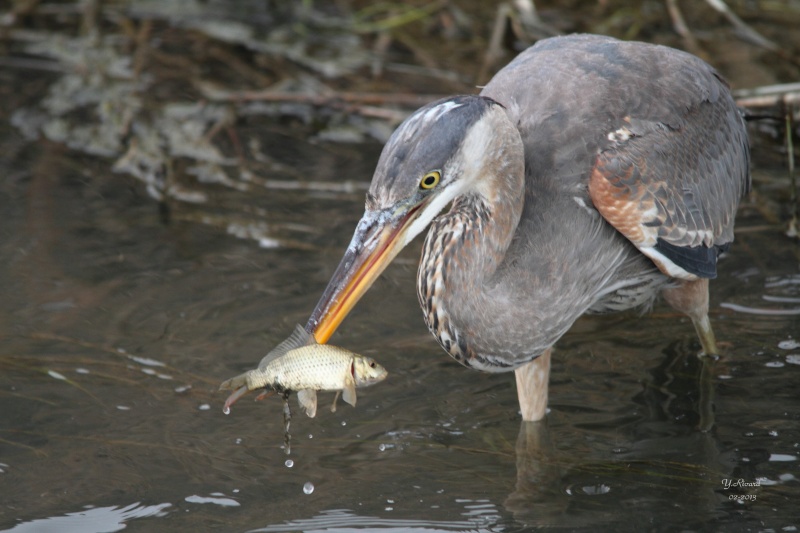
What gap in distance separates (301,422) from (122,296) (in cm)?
151

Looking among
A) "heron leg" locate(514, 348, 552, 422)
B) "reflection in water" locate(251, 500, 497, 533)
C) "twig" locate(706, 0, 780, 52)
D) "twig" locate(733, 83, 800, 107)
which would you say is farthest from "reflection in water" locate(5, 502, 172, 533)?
"twig" locate(706, 0, 780, 52)

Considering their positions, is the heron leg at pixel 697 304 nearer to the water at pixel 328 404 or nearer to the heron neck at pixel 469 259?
the water at pixel 328 404

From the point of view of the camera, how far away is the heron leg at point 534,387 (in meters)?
4.57

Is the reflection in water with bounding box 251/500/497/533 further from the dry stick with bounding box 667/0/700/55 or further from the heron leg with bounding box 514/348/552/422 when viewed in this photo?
the dry stick with bounding box 667/0/700/55

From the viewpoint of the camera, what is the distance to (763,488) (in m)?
4.18

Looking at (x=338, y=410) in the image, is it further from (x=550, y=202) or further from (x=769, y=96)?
(x=769, y=96)

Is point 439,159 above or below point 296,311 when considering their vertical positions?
above

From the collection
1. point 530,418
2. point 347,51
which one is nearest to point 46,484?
point 530,418

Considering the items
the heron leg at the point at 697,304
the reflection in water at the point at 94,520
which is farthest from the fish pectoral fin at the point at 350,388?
the heron leg at the point at 697,304

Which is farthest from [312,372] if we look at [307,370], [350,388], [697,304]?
[697,304]

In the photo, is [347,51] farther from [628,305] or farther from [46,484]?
[46,484]

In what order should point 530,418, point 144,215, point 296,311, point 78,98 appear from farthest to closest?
point 78,98, point 144,215, point 296,311, point 530,418

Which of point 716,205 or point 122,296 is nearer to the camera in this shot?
point 716,205

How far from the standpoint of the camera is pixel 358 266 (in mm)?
3555
